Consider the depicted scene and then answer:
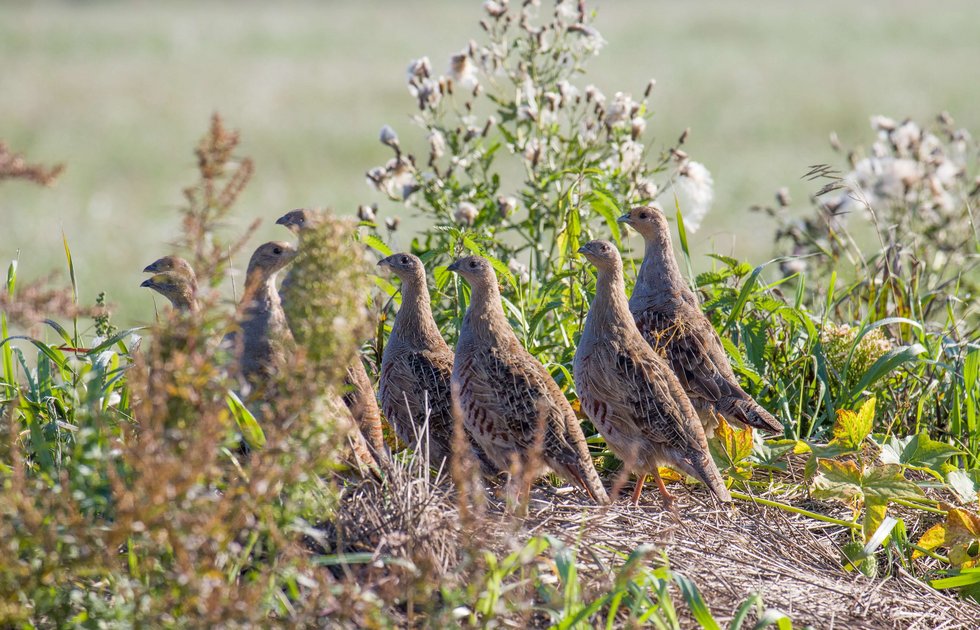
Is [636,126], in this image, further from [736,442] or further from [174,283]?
[174,283]

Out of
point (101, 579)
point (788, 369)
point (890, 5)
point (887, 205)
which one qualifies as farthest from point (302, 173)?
point (890, 5)

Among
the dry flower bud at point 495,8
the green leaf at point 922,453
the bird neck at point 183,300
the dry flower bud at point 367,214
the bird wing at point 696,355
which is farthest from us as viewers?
the dry flower bud at point 495,8

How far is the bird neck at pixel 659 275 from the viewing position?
501cm

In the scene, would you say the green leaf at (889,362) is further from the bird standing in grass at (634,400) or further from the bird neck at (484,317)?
the bird neck at (484,317)

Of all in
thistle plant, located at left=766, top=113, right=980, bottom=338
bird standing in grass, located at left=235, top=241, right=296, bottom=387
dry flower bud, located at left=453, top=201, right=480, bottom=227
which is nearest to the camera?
bird standing in grass, located at left=235, top=241, right=296, bottom=387

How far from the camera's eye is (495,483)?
430cm

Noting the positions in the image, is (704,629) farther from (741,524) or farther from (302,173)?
(302,173)

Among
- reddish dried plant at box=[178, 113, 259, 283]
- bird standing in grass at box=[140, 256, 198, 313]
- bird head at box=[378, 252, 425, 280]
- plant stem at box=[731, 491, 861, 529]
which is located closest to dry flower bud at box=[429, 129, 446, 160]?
bird head at box=[378, 252, 425, 280]

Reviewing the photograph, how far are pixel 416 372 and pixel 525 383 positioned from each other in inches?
18.5

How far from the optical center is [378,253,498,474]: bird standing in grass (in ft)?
14.2

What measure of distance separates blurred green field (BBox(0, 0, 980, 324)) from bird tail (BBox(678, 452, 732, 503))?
295 inches

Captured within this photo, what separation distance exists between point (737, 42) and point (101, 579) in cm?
3156

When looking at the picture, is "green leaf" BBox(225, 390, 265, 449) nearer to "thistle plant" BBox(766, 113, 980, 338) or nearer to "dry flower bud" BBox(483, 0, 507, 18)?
"dry flower bud" BBox(483, 0, 507, 18)

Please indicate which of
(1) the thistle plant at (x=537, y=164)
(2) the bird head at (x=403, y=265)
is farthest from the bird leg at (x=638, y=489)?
(2) the bird head at (x=403, y=265)
